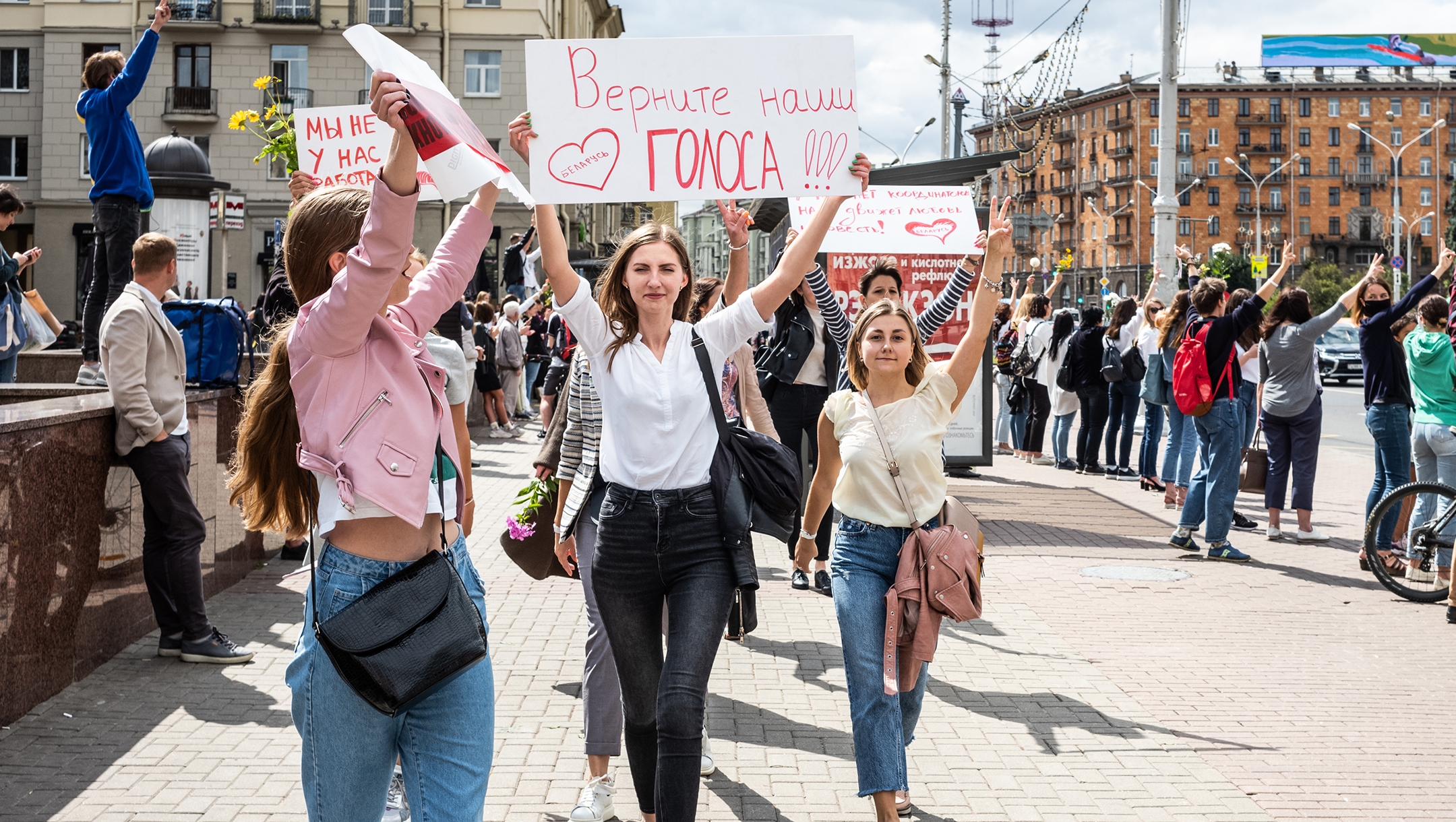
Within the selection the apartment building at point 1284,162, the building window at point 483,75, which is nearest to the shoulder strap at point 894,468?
the building window at point 483,75

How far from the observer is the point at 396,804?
4.55 m

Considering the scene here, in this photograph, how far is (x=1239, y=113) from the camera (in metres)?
128

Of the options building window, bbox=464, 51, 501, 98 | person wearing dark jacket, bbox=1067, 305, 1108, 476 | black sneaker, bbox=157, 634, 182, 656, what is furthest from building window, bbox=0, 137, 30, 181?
black sneaker, bbox=157, 634, 182, 656

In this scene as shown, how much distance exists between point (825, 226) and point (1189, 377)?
22.8 ft

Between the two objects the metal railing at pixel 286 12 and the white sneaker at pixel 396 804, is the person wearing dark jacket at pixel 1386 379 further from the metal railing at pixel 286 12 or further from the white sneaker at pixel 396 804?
the metal railing at pixel 286 12

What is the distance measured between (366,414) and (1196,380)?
8638mm

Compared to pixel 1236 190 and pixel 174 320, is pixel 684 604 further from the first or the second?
pixel 1236 190

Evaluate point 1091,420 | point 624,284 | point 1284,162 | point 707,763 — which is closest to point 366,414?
point 624,284

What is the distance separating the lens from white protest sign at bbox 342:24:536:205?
2598 mm

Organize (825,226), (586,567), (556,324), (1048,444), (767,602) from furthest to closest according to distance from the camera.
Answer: (1048,444) < (556,324) < (767,602) < (586,567) < (825,226)

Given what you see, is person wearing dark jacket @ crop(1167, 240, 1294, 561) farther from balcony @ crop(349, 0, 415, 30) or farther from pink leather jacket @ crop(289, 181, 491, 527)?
balcony @ crop(349, 0, 415, 30)

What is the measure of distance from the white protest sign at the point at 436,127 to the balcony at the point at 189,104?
4827 centimetres

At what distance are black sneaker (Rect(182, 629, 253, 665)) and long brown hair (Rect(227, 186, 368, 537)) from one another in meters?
4.03

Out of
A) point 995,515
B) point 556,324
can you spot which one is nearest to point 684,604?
point 995,515
